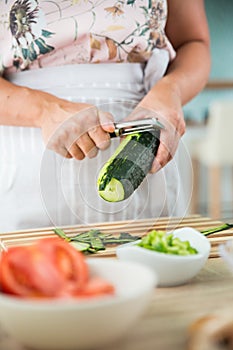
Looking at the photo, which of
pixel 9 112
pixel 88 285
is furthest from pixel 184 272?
pixel 9 112

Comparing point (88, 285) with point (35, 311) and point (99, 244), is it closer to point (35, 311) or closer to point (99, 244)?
point (35, 311)

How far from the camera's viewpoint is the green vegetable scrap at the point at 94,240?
1041mm

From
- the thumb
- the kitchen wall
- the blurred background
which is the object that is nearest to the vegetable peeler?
the thumb

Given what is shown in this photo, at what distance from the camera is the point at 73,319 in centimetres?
59

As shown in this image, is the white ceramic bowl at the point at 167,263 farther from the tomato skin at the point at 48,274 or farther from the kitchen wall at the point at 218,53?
the kitchen wall at the point at 218,53

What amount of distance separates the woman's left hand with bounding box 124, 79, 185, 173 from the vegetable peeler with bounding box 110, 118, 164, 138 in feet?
0.07

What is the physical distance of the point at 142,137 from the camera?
1083 millimetres

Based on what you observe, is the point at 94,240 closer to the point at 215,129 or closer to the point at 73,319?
the point at 73,319

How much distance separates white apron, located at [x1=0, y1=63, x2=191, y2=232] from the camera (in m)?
1.17

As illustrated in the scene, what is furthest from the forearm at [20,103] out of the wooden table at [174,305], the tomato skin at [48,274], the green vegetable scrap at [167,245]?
the tomato skin at [48,274]

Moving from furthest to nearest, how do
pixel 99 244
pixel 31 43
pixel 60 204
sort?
1. pixel 31 43
2. pixel 60 204
3. pixel 99 244

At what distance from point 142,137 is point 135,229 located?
139mm

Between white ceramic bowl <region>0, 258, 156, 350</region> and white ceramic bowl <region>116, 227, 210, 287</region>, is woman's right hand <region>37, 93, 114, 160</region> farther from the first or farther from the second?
white ceramic bowl <region>0, 258, 156, 350</region>

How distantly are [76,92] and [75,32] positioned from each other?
11 cm
